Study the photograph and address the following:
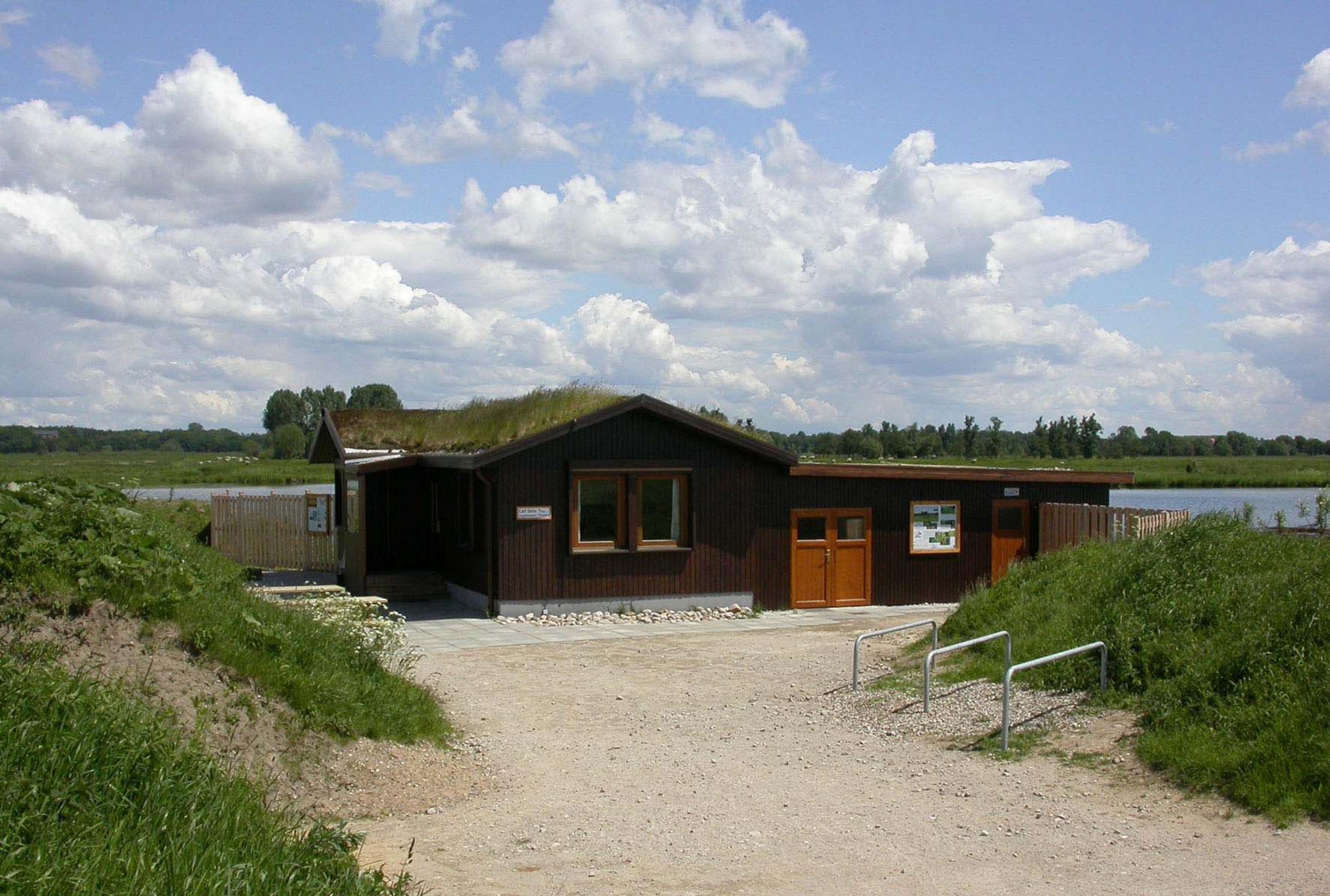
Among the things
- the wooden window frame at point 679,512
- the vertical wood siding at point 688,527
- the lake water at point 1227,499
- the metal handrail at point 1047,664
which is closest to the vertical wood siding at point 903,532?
the vertical wood siding at point 688,527

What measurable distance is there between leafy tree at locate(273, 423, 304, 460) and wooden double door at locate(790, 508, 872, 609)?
46.8 m

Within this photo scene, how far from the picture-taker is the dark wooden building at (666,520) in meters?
18.3

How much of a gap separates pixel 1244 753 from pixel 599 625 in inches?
434

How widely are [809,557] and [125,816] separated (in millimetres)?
15786

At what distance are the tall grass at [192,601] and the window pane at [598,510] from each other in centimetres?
877

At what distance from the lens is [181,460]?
6506cm

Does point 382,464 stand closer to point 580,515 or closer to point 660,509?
point 580,515

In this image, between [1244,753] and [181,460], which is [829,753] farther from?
[181,460]

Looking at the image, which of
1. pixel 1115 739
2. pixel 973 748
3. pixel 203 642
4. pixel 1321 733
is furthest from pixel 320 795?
pixel 1321 733

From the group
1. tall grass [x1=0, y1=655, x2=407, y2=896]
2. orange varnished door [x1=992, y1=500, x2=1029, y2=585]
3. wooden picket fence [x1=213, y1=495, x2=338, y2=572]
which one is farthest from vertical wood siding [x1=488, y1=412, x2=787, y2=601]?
tall grass [x1=0, y1=655, x2=407, y2=896]

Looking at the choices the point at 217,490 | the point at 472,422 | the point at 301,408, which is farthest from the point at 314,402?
the point at 472,422

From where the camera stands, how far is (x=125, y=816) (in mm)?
5152

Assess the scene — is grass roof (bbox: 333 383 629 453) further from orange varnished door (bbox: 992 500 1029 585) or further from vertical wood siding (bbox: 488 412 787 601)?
orange varnished door (bbox: 992 500 1029 585)

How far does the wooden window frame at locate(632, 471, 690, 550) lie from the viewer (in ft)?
62.0
